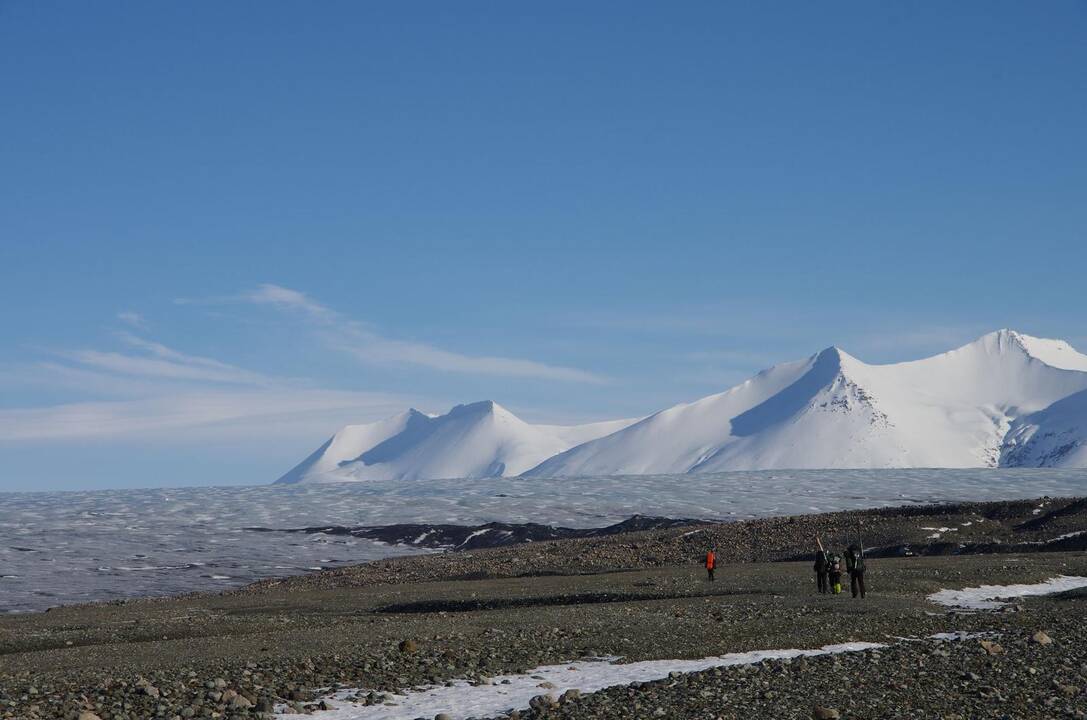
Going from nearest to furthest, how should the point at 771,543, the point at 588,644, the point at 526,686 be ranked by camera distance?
the point at 526,686 < the point at 588,644 < the point at 771,543

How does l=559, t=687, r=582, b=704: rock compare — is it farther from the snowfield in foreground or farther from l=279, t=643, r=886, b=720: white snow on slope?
the snowfield in foreground

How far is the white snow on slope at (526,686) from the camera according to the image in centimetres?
1939

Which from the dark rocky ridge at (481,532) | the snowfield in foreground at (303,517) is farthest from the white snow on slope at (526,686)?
the dark rocky ridge at (481,532)

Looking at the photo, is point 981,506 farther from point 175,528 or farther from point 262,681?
point 175,528

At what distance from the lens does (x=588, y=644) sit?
84.5 ft

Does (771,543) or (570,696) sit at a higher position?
(771,543)

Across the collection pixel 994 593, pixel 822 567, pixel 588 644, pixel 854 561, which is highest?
pixel 854 561

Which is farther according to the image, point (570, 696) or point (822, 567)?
point (822, 567)

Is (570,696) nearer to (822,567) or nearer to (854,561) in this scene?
(854,561)

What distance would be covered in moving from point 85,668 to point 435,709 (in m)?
9.17

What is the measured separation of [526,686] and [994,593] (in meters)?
20.7

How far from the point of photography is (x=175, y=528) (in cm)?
10288

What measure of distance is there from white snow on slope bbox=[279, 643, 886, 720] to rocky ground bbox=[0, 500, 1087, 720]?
432 mm

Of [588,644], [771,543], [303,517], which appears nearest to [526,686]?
[588,644]
